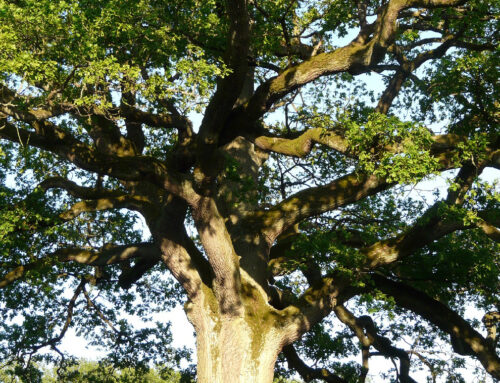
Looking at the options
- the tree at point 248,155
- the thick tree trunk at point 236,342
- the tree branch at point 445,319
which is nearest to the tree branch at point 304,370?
the tree at point 248,155

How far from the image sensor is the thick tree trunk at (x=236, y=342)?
1152 cm

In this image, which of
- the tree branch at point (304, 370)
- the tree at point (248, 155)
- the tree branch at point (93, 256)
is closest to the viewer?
the tree at point (248, 155)

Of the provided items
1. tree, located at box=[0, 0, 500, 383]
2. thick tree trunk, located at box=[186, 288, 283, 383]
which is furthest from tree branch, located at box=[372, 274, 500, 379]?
thick tree trunk, located at box=[186, 288, 283, 383]

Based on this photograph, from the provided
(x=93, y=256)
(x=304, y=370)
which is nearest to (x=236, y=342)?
(x=93, y=256)

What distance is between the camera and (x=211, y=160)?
36.7 feet

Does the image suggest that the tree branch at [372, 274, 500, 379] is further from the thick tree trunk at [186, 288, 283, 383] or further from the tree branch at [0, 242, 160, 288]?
the tree branch at [0, 242, 160, 288]

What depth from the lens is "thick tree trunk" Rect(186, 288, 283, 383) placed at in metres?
11.5

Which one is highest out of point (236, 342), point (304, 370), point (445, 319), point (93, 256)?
point (93, 256)

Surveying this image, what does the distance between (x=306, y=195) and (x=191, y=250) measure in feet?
11.5

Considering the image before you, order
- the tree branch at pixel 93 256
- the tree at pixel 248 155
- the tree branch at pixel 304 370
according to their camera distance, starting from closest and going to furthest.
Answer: the tree at pixel 248 155, the tree branch at pixel 93 256, the tree branch at pixel 304 370

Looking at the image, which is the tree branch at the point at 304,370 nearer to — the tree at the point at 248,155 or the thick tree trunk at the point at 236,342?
the tree at the point at 248,155

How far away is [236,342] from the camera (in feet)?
38.4

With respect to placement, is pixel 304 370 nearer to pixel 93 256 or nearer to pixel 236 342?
pixel 236 342

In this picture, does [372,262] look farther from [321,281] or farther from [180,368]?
[180,368]
